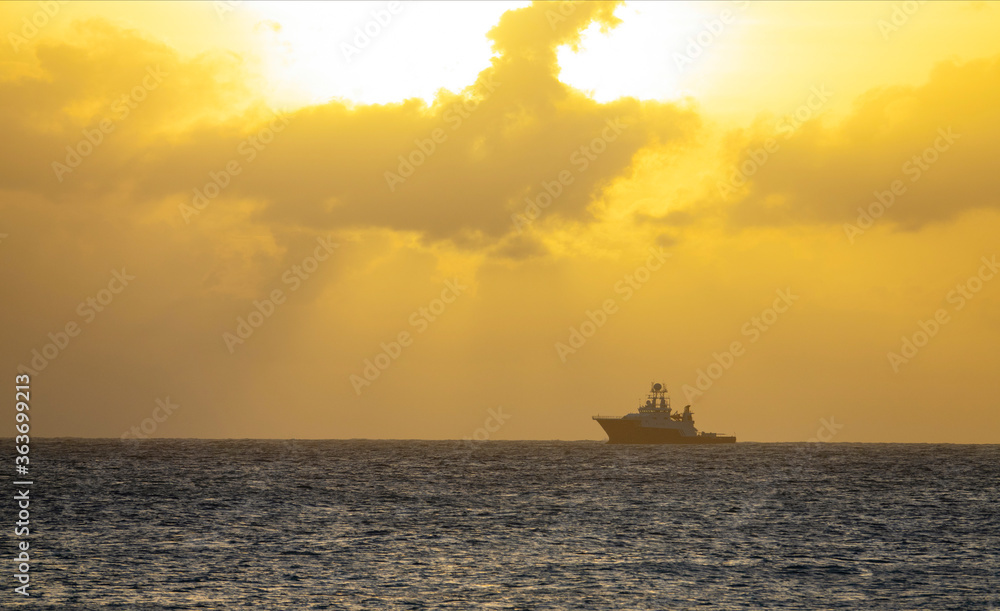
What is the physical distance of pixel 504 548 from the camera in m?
45.4

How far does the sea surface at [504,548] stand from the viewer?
33000 millimetres

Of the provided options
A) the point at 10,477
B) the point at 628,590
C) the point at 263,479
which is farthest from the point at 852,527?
the point at 10,477

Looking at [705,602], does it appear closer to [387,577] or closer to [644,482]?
[387,577]

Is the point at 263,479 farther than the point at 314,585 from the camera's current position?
Yes

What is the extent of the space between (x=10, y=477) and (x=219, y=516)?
5467 centimetres

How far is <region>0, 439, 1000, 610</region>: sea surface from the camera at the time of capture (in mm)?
33000

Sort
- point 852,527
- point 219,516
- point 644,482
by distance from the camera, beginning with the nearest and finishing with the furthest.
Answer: point 852,527, point 219,516, point 644,482

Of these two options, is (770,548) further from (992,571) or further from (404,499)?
(404,499)

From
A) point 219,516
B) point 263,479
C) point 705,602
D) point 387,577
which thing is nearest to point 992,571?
point 705,602

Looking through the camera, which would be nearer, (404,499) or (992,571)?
(992,571)

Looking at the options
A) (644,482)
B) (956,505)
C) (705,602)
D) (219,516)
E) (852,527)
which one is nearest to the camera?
(705,602)

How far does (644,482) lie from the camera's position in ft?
322

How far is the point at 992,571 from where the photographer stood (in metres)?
38.8

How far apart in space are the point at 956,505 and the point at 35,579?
6552cm
